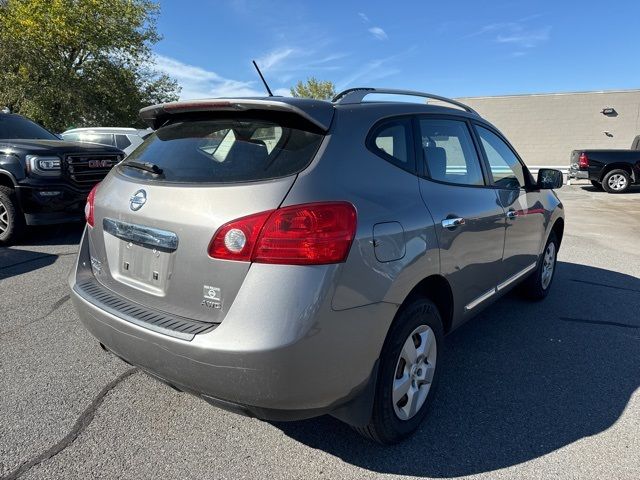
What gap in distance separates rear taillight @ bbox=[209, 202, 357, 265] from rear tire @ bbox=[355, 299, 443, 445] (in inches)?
23.4

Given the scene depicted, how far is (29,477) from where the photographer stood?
2162 millimetres

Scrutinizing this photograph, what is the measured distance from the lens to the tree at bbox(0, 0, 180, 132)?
80.1 feet

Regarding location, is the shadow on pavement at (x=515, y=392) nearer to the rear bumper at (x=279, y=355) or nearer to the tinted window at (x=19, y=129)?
the rear bumper at (x=279, y=355)

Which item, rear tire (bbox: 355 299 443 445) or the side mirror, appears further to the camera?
the side mirror

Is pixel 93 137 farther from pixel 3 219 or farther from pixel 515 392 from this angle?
pixel 515 392

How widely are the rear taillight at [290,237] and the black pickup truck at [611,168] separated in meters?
17.1

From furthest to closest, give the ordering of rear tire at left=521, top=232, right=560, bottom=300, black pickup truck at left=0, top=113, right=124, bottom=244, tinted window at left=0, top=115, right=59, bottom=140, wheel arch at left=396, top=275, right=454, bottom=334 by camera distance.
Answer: tinted window at left=0, top=115, right=59, bottom=140 < black pickup truck at left=0, top=113, right=124, bottom=244 < rear tire at left=521, top=232, right=560, bottom=300 < wheel arch at left=396, top=275, right=454, bottom=334

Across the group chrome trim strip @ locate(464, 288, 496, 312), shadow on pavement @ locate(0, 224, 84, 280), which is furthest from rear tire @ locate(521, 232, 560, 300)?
shadow on pavement @ locate(0, 224, 84, 280)

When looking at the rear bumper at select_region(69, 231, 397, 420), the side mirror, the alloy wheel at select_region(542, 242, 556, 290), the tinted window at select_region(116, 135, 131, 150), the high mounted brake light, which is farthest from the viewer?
the tinted window at select_region(116, 135, 131, 150)

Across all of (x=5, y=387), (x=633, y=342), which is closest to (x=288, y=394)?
(x=5, y=387)

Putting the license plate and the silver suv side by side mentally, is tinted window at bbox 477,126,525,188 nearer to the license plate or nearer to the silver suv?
the silver suv

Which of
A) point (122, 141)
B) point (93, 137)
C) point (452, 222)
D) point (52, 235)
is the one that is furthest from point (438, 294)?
point (93, 137)

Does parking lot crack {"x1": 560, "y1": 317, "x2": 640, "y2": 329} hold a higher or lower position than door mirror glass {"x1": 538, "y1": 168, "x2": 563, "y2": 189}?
lower

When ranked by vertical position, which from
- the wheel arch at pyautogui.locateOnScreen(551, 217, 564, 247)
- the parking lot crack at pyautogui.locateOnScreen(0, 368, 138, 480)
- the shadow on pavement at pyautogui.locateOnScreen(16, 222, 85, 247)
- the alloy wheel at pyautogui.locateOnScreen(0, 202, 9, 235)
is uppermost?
the wheel arch at pyautogui.locateOnScreen(551, 217, 564, 247)
